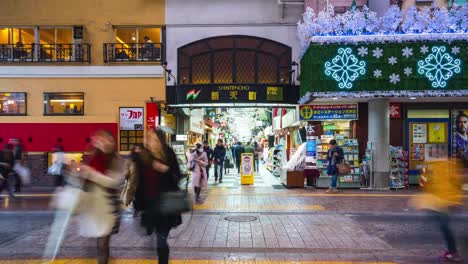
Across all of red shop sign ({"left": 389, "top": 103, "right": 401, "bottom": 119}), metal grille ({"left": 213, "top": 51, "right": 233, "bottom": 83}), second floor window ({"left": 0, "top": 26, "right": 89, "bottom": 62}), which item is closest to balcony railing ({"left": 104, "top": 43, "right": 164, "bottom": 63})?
second floor window ({"left": 0, "top": 26, "right": 89, "bottom": 62})

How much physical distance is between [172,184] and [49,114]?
552 inches

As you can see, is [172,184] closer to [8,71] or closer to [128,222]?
[128,222]

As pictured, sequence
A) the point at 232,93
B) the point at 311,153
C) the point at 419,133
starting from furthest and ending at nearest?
the point at 232,93
the point at 419,133
the point at 311,153

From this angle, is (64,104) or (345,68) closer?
(345,68)

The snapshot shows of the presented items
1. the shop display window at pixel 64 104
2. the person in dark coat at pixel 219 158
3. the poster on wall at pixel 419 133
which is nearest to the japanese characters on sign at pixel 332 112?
the poster on wall at pixel 419 133

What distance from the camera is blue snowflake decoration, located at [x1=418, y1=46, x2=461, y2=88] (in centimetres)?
1378

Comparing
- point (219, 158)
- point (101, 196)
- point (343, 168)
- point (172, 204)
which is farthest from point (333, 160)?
point (101, 196)

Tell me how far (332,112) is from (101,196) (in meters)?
12.2

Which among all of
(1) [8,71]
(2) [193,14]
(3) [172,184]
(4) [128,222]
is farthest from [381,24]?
(1) [8,71]

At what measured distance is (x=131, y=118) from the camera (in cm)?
1728

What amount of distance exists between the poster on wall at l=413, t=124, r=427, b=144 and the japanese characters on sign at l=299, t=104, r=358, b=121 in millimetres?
2582

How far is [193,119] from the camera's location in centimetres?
2467

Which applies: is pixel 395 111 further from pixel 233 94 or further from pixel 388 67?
pixel 233 94

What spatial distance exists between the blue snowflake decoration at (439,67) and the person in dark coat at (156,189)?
11.4 meters
